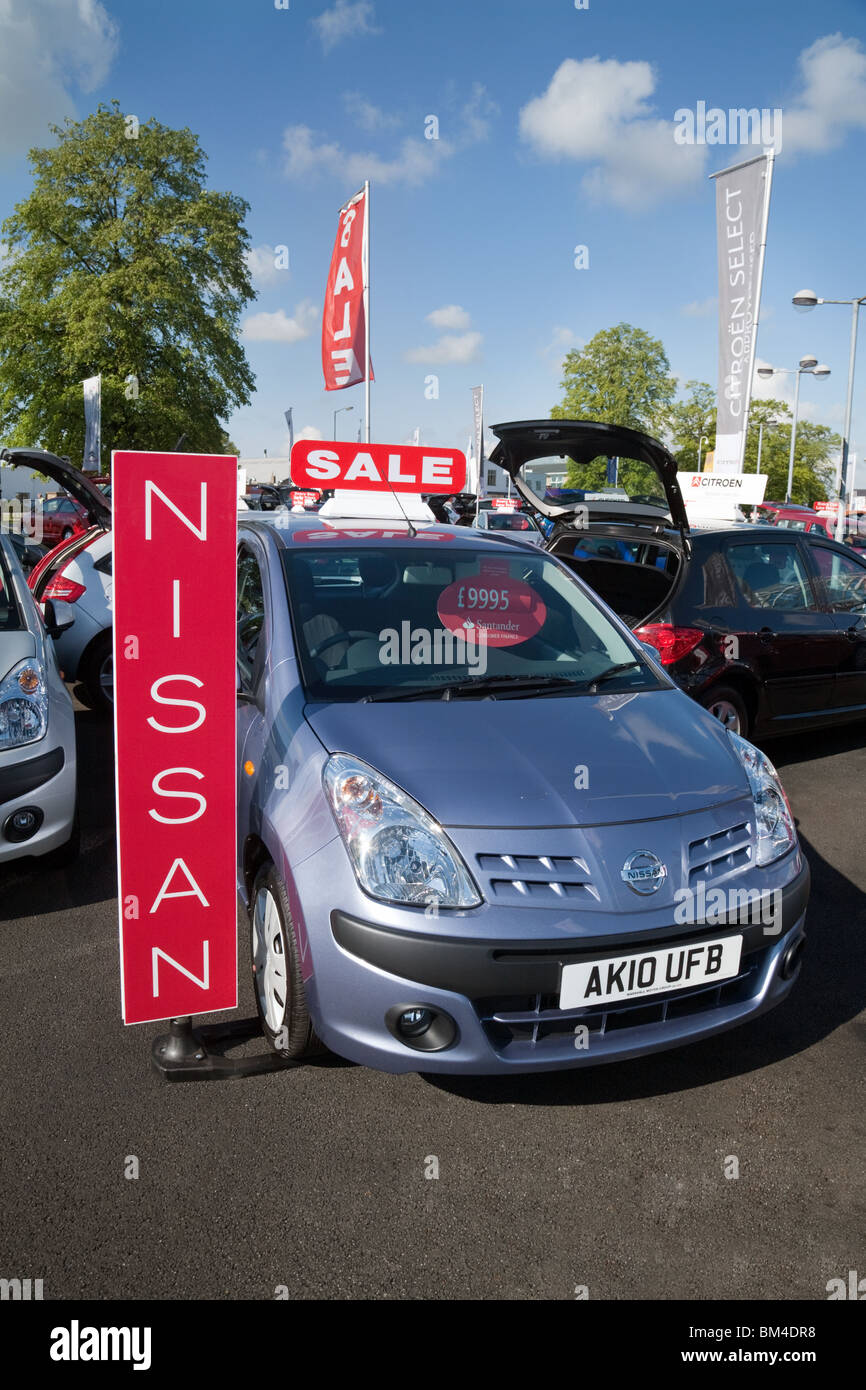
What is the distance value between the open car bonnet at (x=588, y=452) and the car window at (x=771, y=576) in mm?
517

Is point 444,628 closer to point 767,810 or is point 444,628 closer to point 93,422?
point 767,810

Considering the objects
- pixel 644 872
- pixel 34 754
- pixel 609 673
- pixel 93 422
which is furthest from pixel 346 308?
pixel 644 872

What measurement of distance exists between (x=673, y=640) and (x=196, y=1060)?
4008mm

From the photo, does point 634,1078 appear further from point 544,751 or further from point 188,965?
point 188,965

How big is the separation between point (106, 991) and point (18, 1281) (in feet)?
4.44

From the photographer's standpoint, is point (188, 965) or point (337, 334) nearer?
point (188, 965)

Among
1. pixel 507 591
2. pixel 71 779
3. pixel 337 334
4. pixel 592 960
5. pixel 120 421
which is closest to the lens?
pixel 592 960

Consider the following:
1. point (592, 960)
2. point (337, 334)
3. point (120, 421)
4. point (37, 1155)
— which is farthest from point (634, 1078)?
point (120, 421)

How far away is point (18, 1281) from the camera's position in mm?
2205

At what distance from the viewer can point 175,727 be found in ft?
9.09

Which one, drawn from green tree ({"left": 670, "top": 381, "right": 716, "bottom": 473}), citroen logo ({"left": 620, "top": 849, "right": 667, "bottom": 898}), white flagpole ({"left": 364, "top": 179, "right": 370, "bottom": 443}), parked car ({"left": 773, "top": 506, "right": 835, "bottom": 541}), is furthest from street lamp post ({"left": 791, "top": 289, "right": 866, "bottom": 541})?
green tree ({"left": 670, "top": 381, "right": 716, "bottom": 473})

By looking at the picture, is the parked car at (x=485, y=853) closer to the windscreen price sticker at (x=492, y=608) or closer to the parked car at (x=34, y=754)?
the windscreen price sticker at (x=492, y=608)

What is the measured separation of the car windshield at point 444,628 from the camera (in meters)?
3.39

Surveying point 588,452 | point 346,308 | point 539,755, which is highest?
point 346,308
